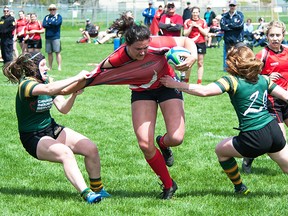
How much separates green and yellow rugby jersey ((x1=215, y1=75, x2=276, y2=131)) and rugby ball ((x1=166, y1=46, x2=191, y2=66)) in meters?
0.47

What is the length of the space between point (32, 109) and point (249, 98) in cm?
214

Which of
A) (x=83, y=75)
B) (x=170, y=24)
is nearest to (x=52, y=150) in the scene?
(x=83, y=75)

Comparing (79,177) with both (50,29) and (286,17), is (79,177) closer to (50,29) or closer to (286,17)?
(50,29)

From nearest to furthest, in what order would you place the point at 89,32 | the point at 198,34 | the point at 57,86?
the point at 57,86
the point at 198,34
the point at 89,32

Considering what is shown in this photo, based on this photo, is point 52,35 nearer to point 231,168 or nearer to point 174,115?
point 174,115

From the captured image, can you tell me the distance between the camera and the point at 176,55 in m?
5.93

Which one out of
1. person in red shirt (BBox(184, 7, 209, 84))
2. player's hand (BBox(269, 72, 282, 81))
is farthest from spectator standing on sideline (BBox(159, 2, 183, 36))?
player's hand (BBox(269, 72, 282, 81))

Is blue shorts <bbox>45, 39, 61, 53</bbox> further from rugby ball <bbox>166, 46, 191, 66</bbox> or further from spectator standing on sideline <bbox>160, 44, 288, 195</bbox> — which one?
spectator standing on sideline <bbox>160, 44, 288, 195</bbox>

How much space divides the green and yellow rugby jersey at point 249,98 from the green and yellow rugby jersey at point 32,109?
1.74m

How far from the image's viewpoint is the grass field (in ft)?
18.7

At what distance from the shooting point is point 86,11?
53469 millimetres

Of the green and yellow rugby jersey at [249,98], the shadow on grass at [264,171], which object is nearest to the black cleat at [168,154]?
the shadow on grass at [264,171]

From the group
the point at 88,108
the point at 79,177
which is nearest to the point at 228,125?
the point at 88,108

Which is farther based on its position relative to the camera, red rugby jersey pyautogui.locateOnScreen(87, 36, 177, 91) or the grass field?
red rugby jersey pyautogui.locateOnScreen(87, 36, 177, 91)
